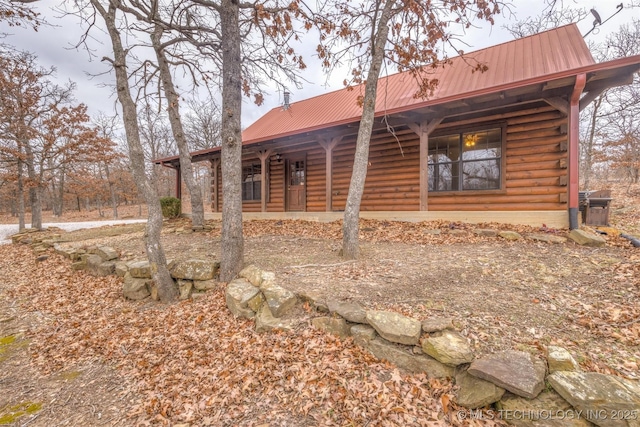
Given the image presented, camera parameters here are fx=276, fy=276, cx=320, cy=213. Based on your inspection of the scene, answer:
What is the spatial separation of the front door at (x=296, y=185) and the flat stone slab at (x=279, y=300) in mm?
7801

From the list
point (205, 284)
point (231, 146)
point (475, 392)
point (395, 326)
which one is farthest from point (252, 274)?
point (475, 392)

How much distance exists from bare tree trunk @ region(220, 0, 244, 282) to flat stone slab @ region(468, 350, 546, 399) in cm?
364

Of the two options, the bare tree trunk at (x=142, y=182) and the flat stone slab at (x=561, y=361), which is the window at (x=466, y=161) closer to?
the flat stone slab at (x=561, y=361)

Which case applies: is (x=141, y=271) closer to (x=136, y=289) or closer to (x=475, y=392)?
(x=136, y=289)

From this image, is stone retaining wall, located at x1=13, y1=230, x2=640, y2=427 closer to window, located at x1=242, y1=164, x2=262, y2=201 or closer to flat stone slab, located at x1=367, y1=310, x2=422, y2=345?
flat stone slab, located at x1=367, y1=310, x2=422, y2=345

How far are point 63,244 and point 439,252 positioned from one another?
1071 cm

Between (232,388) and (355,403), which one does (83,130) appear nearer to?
(232,388)

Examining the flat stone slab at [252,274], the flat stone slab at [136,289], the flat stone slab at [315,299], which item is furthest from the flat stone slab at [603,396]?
the flat stone slab at [136,289]

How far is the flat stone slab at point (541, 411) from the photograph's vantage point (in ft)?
6.11

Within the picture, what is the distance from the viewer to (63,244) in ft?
28.0

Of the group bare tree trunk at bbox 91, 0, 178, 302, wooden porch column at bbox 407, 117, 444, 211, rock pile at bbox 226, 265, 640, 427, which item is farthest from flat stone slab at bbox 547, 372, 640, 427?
wooden porch column at bbox 407, 117, 444, 211

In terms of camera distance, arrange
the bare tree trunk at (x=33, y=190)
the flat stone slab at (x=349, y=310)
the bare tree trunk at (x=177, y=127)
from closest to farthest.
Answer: the flat stone slab at (x=349, y=310) → the bare tree trunk at (x=177, y=127) → the bare tree trunk at (x=33, y=190)

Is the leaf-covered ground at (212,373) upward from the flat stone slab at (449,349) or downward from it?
downward

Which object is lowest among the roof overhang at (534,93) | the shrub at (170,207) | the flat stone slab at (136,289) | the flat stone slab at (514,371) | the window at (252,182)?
the flat stone slab at (136,289)
